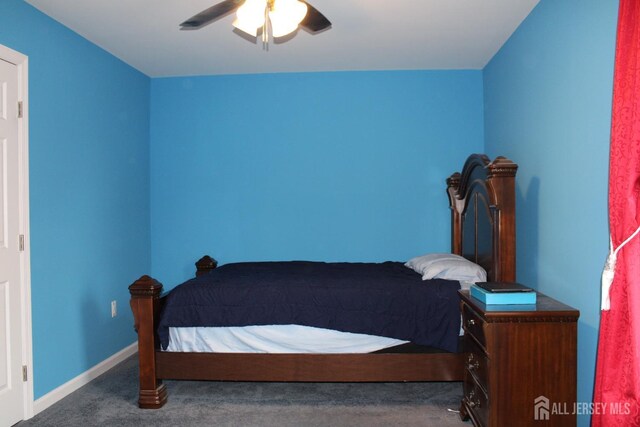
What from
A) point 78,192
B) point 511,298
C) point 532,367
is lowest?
point 532,367

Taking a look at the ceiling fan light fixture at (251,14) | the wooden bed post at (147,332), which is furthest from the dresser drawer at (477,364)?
the ceiling fan light fixture at (251,14)

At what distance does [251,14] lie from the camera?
241 cm

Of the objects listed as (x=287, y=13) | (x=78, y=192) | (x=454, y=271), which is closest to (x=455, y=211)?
(x=454, y=271)

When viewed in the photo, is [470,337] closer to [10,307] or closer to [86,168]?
[10,307]

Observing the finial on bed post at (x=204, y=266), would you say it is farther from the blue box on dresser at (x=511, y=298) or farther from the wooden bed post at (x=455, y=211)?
the blue box on dresser at (x=511, y=298)

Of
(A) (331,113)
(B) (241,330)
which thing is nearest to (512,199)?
(B) (241,330)

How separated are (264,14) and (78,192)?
6.41 ft

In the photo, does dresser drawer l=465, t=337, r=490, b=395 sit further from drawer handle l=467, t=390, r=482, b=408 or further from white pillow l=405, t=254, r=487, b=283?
white pillow l=405, t=254, r=487, b=283

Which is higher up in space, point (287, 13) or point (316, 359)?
point (287, 13)

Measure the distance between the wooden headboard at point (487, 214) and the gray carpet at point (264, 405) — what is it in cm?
91

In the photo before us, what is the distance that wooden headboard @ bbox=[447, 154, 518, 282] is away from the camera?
2.82 meters

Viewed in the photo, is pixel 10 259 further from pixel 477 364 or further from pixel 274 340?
pixel 477 364

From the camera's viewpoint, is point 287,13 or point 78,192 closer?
point 287,13

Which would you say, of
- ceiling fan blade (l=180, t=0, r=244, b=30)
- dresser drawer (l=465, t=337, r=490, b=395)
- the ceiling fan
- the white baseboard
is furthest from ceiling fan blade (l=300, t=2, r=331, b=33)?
the white baseboard
